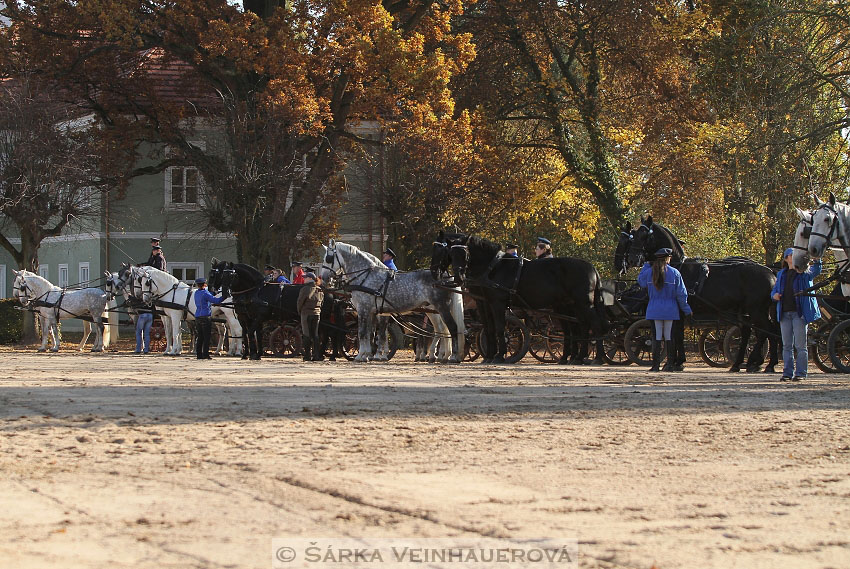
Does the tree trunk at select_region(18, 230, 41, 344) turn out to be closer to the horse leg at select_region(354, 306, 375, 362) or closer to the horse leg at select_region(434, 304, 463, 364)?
the horse leg at select_region(354, 306, 375, 362)

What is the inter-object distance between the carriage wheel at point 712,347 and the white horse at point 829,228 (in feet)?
15.8

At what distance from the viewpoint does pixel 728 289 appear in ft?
69.9

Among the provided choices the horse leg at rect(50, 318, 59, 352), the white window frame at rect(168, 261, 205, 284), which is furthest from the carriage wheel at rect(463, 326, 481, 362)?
the white window frame at rect(168, 261, 205, 284)

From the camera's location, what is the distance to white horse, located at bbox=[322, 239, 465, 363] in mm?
24078

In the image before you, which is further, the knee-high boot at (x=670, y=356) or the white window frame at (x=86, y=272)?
the white window frame at (x=86, y=272)

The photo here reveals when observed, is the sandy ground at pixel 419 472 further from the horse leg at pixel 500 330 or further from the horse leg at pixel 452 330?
the horse leg at pixel 452 330

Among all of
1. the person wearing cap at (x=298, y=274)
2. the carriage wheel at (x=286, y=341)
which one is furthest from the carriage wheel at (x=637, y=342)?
the person wearing cap at (x=298, y=274)

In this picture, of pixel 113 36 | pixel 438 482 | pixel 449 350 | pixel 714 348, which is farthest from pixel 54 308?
pixel 438 482

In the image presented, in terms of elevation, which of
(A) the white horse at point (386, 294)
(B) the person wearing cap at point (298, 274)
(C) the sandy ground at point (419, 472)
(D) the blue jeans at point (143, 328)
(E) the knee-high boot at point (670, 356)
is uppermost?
(B) the person wearing cap at point (298, 274)

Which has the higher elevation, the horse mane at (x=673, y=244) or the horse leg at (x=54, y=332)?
the horse mane at (x=673, y=244)

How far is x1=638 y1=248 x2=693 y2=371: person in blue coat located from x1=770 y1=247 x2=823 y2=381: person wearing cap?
197 cm

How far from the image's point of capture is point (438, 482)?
805cm

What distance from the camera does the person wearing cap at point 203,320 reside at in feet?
88.5

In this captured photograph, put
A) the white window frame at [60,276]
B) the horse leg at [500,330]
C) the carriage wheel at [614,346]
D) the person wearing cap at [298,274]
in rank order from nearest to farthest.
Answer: the horse leg at [500,330] < the carriage wheel at [614,346] < the person wearing cap at [298,274] < the white window frame at [60,276]
